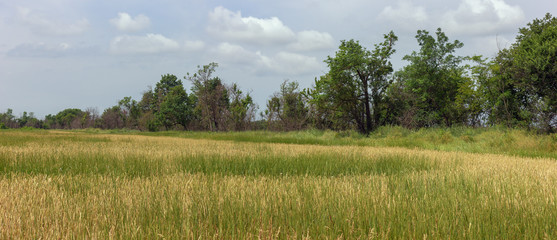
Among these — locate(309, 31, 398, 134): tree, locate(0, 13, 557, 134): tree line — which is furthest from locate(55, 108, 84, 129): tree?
locate(309, 31, 398, 134): tree

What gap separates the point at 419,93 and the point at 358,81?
658 cm

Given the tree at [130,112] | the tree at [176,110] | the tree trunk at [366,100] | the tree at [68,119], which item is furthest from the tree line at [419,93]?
the tree at [68,119]

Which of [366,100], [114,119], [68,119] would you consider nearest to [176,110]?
[114,119]

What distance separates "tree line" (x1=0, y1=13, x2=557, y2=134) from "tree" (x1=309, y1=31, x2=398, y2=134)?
7 centimetres

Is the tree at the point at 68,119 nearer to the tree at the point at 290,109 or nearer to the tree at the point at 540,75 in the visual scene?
the tree at the point at 290,109

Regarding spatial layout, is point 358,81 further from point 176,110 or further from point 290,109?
point 176,110

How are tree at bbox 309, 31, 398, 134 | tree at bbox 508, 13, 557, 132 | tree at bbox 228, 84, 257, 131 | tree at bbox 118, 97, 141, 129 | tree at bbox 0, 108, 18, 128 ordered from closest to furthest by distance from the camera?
tree at bbox 508, 13, 557, 132 → tree at bbox 309, 31, 398, 134 → tree at bbox 228, 84, 257, 131 → tree at bbox 118, 97, 141, 129 → tree at bbox 0, 108, 18, 128

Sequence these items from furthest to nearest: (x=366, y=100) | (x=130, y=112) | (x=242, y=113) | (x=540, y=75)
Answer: (x=130, y=112) < (x=242, y=113) < (x=366, y=100) < (x=540, y=75)

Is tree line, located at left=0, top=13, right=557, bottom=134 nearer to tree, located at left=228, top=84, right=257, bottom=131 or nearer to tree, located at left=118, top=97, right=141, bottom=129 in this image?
tree, located at left=228, top=84, right=257, bottom=131

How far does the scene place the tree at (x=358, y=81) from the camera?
21281 mm

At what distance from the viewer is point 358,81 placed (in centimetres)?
2186

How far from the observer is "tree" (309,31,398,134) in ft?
69.8

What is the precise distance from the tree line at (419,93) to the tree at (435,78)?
75 mm

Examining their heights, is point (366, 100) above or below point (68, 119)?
below
